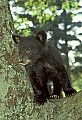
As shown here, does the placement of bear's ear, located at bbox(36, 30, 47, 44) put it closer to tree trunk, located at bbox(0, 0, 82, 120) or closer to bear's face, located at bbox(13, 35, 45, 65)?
bear's face, located at bbox(13, 35, 45, 65)

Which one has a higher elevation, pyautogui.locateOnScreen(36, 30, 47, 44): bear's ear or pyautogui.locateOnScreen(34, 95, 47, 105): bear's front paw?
pyautogui.locateOnScreen(36, 30, 47, 44): bear's ear

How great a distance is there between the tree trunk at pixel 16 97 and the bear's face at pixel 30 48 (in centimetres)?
131

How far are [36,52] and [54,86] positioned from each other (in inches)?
28.4

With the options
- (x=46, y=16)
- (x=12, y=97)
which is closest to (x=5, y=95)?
(x=12, y=97)

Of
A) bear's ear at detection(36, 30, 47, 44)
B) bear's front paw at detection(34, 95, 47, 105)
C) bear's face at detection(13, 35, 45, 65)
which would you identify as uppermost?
bear's ear at detection(36, 30, 47, 44)

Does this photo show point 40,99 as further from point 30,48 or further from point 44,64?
point 30,48

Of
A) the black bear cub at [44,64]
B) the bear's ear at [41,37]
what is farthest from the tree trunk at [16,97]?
the bear's ear at [41,37]

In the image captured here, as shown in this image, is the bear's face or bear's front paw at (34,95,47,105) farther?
the bear's face

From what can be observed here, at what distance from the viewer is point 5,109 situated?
11.0 ft

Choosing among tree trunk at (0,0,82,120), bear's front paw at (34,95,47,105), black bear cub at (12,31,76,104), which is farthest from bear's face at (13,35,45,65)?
tree trunk at (0,0,82,120)

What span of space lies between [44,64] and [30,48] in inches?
16.1

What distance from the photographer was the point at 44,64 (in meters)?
5.20

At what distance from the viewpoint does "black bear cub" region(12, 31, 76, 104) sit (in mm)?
4949

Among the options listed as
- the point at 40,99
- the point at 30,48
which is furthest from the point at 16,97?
the point at 30,48
